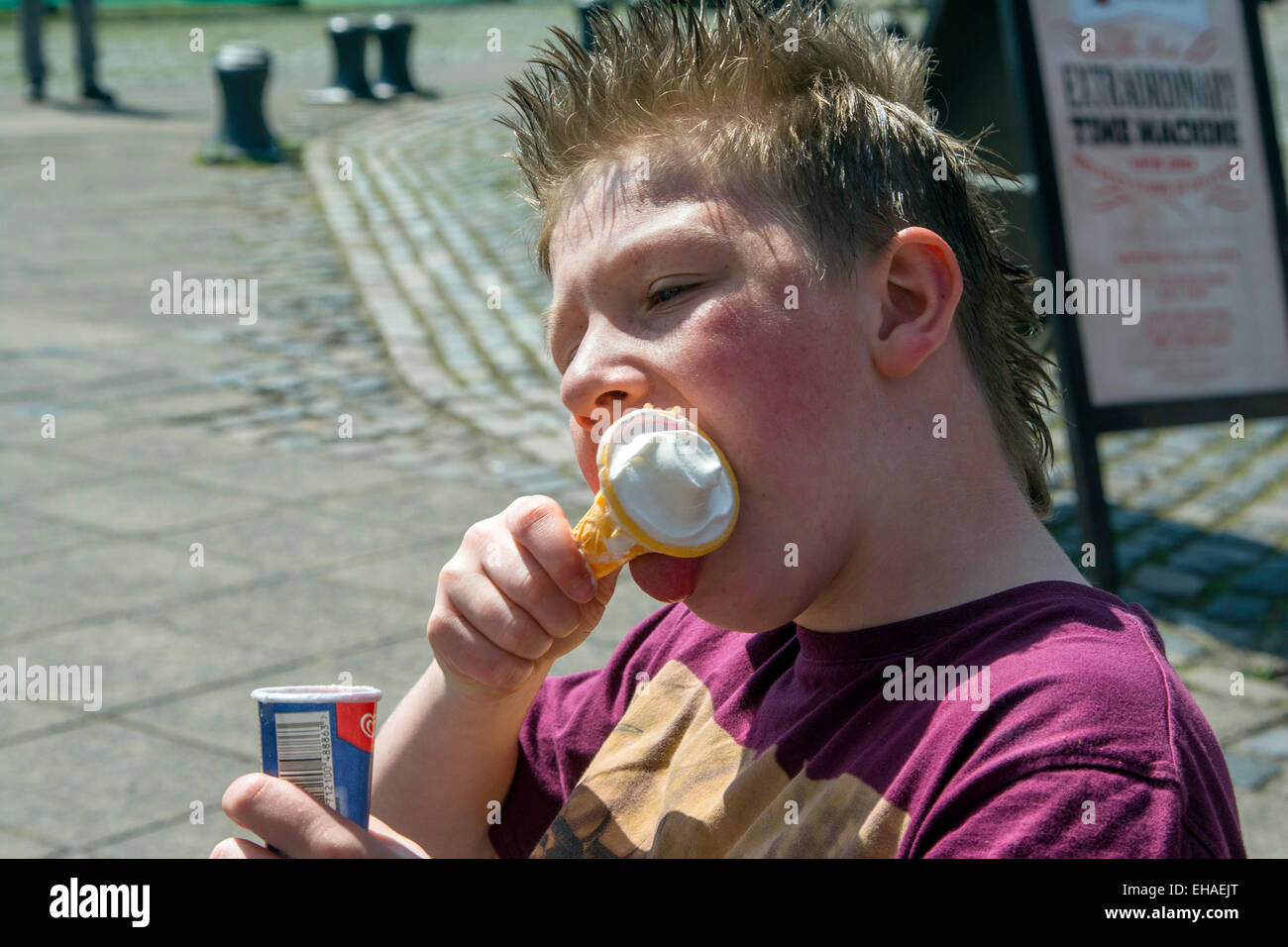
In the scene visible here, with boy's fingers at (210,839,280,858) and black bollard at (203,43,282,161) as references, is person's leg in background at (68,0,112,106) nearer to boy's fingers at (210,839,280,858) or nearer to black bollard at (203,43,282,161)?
black bollard at (203,43,282,161)

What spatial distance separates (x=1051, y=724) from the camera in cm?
118

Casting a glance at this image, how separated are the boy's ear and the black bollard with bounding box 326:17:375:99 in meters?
17.6

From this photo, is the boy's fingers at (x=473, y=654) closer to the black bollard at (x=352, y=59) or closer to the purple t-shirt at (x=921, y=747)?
the purple t-shirt at (x=921, y=747)

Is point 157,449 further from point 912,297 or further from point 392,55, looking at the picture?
point 392,55

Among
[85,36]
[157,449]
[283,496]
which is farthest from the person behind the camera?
[85,36]

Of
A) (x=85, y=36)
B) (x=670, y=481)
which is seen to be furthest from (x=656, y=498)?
(x=85, y=36)

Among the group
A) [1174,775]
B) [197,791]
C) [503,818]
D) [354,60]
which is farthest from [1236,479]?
[354,60]

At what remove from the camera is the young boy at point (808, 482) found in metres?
1.26

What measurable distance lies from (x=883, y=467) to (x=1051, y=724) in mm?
325

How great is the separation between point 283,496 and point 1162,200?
3.39 m

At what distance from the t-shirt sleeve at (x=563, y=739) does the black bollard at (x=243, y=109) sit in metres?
12.8

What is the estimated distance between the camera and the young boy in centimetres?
126

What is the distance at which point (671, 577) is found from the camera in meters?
1.42

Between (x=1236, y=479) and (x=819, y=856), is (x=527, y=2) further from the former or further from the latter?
(x=819, y=856)
